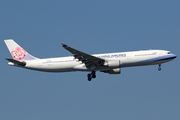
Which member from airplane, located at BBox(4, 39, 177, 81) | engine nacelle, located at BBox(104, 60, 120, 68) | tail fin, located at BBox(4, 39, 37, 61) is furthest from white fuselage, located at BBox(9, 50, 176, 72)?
tail fin, located at BBox(4, 39, 37, 61)

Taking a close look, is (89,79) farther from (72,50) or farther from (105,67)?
(72,50)

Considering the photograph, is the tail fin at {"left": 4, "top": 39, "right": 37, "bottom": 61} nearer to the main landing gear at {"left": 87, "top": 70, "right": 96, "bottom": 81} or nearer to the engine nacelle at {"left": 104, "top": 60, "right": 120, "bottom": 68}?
the main landing gear at {"left": 87, "top": 70, "right": 96, "bottom": 81}

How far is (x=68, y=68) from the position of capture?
49.0 metres

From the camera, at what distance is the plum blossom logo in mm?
52438

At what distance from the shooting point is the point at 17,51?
174 ft

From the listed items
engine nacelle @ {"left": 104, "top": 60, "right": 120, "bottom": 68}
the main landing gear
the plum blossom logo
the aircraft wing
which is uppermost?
the plum blossom logo

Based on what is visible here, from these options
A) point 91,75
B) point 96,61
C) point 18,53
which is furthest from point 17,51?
point 96,61

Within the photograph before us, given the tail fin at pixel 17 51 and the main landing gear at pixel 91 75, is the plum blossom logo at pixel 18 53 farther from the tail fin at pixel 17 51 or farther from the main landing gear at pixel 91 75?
the main landing gear at pixel 91 75

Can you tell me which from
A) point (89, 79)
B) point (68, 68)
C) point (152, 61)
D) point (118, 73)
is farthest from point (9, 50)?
point (152, 61)

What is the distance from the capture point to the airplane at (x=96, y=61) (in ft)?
155

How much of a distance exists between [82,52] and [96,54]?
4.84m

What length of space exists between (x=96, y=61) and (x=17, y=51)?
15.3 m

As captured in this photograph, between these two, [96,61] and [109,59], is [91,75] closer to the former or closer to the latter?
[96,61]

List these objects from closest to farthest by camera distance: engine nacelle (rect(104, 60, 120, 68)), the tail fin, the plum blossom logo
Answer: engine nacelle (rect(104, 60, 120, 68)), the tail fin, the plum blossom logo
